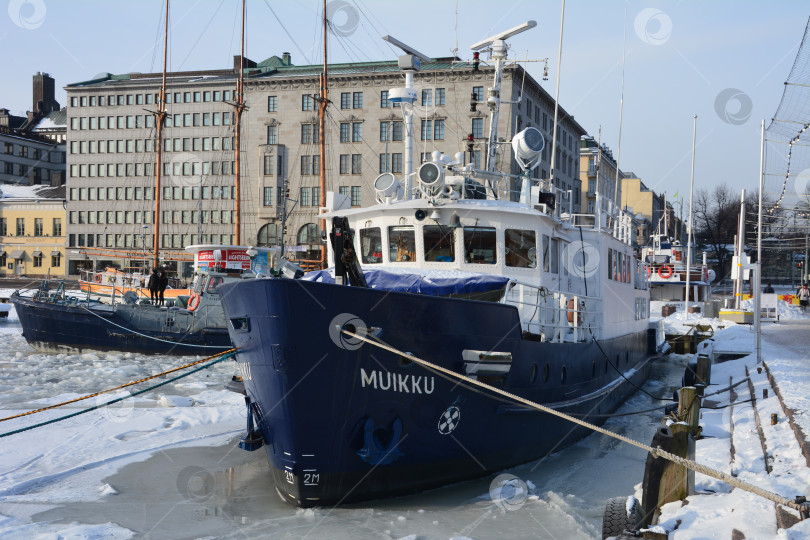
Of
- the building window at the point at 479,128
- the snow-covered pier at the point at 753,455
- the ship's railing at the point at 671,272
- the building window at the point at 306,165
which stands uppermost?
the building window at the point at 479,128

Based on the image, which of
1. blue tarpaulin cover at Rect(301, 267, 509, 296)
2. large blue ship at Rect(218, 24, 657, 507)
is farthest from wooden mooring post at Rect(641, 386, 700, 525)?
blue tarpaulin cover at Rect(301, 267, 509, 296)

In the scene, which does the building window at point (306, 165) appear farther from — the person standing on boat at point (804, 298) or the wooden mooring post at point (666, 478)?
the wooden mooring post at point (666, 478)

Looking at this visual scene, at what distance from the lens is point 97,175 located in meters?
72.7

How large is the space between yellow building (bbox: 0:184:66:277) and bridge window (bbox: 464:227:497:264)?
70400 millimetres

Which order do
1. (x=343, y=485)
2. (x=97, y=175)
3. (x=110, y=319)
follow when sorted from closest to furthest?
(x=343, y=485)
(x=110, y=319)
(x=97, y=175)

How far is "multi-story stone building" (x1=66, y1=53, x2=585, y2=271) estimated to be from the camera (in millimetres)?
57844

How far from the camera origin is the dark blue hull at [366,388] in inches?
298

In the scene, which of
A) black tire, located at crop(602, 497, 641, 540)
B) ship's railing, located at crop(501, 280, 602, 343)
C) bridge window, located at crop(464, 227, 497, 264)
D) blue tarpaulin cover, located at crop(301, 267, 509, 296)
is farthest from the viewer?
bridge window, located at crop(464, 227, 497, 264)

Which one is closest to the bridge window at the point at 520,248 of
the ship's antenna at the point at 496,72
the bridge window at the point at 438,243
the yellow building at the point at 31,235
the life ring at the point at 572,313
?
the bridge window at the point at 438,243

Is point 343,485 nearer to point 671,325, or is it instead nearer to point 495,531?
point 495,531

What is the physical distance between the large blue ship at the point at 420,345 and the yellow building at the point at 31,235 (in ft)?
226

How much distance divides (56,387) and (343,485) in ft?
37.4

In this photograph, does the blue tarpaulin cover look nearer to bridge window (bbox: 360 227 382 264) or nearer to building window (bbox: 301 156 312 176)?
bridge window (bbox: 360 227 382 264)

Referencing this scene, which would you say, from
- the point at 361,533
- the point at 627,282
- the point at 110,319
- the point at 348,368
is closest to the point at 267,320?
the point at 348,368
